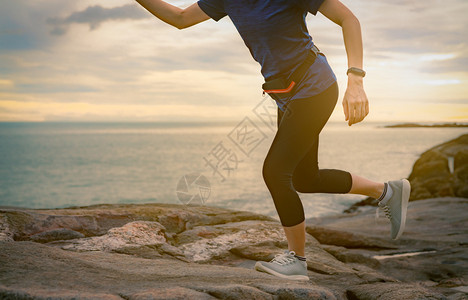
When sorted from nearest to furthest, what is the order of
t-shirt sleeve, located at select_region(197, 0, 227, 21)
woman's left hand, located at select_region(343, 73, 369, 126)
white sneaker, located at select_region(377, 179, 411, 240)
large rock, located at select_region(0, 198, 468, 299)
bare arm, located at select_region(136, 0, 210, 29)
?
large rock, located at select_region(0, 198, 468, 299) → woman's left hand, located at select_region(343, 73, 369, 126) → t-shirt sleeve, located at select_region(197, 0, 227, 21) → bare arm, located at select_region(136, 0, 210, 29) → white sneaker, located at select_region(377, 179, 411, 240)

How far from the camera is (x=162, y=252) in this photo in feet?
14.5

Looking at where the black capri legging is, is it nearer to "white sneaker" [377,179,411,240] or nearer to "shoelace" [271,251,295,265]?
"shoelace" [271,251,295,265]

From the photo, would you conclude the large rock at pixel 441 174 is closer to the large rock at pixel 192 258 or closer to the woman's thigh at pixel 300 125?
the large rock at pixel 192 258

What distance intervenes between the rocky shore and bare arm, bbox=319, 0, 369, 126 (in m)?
1.27

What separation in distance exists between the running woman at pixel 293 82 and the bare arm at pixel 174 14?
50 cm

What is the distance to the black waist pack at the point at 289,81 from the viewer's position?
336 cm

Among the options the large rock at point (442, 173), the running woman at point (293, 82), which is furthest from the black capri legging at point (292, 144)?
the large rock at point (442, 173)

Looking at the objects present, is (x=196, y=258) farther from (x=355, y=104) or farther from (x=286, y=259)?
(x=355, y=104)

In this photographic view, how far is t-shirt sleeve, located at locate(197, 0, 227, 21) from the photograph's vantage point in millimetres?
3744

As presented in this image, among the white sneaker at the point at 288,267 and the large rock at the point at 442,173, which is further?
the large rock at the point at 442,173

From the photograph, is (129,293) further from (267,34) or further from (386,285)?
(386,285)

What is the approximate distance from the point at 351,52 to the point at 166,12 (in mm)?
1735

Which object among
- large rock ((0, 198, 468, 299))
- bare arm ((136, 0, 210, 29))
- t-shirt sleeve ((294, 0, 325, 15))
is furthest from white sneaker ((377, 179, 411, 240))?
bare arm ((136, 0, 210, 29))

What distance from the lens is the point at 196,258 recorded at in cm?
450
